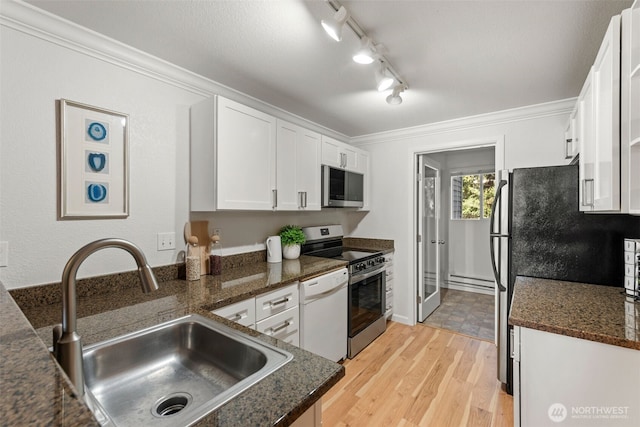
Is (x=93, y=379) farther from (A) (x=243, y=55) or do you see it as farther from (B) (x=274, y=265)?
(A) (x=243, y=55)

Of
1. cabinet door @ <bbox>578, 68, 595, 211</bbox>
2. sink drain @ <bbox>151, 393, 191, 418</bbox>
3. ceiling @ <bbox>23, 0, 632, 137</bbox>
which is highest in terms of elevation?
ceiling @ <bbox>23, 0, 632, 137</bbox>

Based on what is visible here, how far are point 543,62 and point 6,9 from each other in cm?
292

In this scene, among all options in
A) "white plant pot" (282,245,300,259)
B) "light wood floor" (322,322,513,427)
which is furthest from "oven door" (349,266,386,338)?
"white plant pot" (282,245,300,259)

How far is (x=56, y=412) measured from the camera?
44 cm

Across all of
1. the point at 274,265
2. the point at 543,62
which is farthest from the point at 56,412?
the point at 543,62

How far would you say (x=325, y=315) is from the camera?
2.33 m

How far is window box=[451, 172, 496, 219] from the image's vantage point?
4574 millimetres

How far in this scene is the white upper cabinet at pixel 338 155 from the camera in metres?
2.90

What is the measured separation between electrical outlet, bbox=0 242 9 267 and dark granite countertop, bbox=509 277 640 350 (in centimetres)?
234

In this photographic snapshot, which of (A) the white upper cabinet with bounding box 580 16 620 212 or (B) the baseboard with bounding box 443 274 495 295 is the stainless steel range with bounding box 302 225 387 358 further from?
(B) the baseboard with bounding box 443 274 495 295

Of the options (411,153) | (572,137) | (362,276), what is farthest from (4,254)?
(572,137)

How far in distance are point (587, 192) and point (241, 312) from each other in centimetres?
197

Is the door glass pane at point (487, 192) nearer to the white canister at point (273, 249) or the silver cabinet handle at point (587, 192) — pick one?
the silver cabinet handle at point (587, 192)

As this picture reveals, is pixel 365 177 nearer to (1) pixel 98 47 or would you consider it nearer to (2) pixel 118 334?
(1) pixel 98 47
